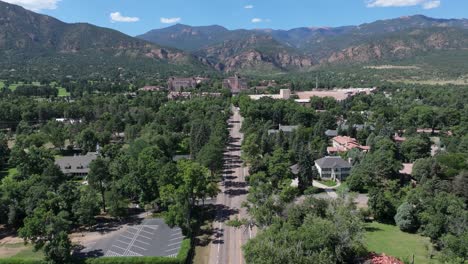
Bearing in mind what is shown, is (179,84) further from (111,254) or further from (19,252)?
(111,254)

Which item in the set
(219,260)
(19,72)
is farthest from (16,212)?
(19,72)

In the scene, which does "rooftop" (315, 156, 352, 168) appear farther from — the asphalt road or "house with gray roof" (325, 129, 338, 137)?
"house with gray roof" (325, 129, 338, 137)

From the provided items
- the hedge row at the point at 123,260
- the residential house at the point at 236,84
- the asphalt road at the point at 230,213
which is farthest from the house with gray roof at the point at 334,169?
the residential house at the point at 236,84

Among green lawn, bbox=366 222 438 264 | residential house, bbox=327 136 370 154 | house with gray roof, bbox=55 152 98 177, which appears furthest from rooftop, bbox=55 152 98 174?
residential house, bbox=327 136 370 154

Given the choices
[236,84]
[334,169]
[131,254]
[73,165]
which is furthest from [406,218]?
[236,84]

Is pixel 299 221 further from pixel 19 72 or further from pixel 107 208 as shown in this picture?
pixel 19 72

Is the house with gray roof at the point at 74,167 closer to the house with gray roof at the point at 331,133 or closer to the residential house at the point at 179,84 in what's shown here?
the house with gray roof at the point at 331,133
